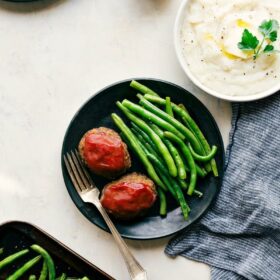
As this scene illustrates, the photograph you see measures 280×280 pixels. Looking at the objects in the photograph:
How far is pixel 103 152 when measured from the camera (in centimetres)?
284

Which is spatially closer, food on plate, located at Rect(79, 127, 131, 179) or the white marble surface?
food on plate, located at Rect(79, 127, 131, 179)

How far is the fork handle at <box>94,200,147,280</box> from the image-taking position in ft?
9.51

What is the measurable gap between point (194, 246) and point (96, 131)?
0.76m

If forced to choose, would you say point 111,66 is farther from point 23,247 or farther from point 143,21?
point 23,247

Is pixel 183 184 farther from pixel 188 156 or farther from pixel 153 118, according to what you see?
pixel 153 118

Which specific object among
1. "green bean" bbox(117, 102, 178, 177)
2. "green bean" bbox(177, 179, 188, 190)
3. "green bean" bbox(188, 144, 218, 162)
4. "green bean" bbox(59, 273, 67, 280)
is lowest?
"green bean" bbox(59, 273, 67, 280)

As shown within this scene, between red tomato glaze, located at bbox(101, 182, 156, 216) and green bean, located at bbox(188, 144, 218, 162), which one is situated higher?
green bean, located at bbox(188, 144, 218, 162)

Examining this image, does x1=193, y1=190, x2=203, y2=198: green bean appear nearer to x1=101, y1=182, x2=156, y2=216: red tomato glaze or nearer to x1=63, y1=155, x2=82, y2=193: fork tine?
x1=101, y1=182, x2=156, y2=216: red tomato glaze

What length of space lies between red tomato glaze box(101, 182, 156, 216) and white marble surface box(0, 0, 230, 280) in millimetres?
255

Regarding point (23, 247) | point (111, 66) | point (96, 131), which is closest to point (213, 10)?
point (111, 66)

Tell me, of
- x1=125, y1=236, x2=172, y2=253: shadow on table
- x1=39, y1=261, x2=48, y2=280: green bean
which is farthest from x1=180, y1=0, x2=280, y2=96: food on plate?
x1=39, y1=261, x2=48, y2=280: green bean

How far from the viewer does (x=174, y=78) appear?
3043 millimetres

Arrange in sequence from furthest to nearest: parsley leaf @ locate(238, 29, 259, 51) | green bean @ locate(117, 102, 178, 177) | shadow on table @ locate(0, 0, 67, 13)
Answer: shadow on table @ locate(0, 0, 67, 13)
green bean @ locate(117, 102, 178, 177)
parsley leaf @ locate(238, 29, 259, 51)

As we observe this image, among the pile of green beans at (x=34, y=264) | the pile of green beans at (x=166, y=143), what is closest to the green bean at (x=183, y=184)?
the pile of green beans at (x=166, y=143)
